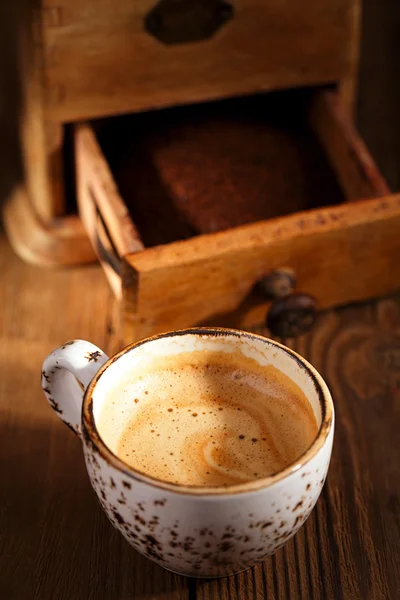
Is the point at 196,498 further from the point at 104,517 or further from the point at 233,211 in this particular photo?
the point at 233,211

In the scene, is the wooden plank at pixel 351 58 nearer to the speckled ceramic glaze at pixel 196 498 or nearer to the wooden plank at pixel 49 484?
the wooden plank at pixel 49 484

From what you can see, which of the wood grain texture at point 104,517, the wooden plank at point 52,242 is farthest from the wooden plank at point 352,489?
the wooden plank at point 52,242

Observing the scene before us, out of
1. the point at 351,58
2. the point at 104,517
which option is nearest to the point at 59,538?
the point at 104,517

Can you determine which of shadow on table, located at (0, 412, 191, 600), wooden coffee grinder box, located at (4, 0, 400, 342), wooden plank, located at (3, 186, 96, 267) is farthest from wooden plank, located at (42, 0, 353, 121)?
shadow on table, located at (0, 412, 191, 600)

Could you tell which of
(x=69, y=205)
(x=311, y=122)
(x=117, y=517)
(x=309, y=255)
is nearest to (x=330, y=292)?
(x=309, y=255)

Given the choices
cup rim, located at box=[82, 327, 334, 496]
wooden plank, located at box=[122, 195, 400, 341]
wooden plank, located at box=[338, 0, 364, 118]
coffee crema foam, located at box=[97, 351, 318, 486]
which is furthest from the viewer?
wooden plank, located at box=[338, 0, 364, 118]

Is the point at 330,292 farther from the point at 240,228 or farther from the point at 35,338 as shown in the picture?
the point at 35,338

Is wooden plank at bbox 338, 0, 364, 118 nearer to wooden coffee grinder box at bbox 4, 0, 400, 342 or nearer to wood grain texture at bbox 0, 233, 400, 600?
wooden coffee grinder box at bbox 4, 0, 400, 342
